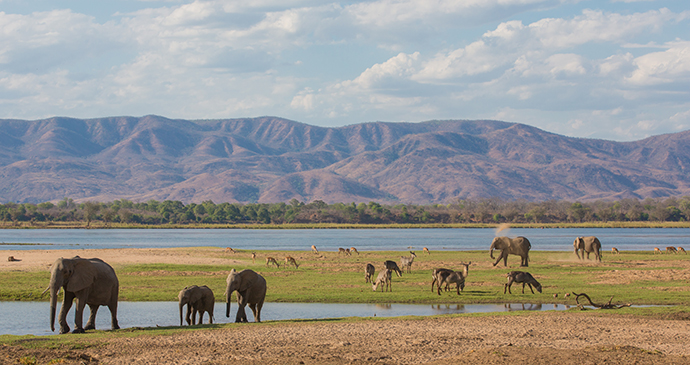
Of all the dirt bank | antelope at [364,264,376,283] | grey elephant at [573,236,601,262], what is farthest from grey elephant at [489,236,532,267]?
the dirt bank

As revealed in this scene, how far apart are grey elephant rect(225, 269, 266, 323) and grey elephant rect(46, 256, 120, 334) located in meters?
3.64

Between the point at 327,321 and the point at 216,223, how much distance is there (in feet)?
585

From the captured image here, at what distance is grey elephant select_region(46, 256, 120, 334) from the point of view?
1830 centimetres

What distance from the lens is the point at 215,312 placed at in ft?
81.7

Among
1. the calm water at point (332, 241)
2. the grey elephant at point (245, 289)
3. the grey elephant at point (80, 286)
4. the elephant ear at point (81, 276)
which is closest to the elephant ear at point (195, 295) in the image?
the grey elephant at point (245, 289)

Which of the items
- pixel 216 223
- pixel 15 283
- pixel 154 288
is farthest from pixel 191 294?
pixel 216 223

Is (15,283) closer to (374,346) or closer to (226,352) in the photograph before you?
(226,352)

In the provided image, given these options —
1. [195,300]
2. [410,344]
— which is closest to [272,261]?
[195,300]

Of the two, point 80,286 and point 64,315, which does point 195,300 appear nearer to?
point 80,286

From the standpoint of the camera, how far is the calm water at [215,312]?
22150 mm

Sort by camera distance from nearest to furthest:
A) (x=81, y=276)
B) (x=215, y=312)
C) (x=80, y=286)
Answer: (x=80, y=286) < (x=81, y=276) < (x=215, y=312)

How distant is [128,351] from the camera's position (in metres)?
16.0

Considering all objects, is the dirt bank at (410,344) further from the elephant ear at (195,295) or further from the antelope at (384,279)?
the antelope at (384,279)

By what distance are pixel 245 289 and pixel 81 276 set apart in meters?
5.31
